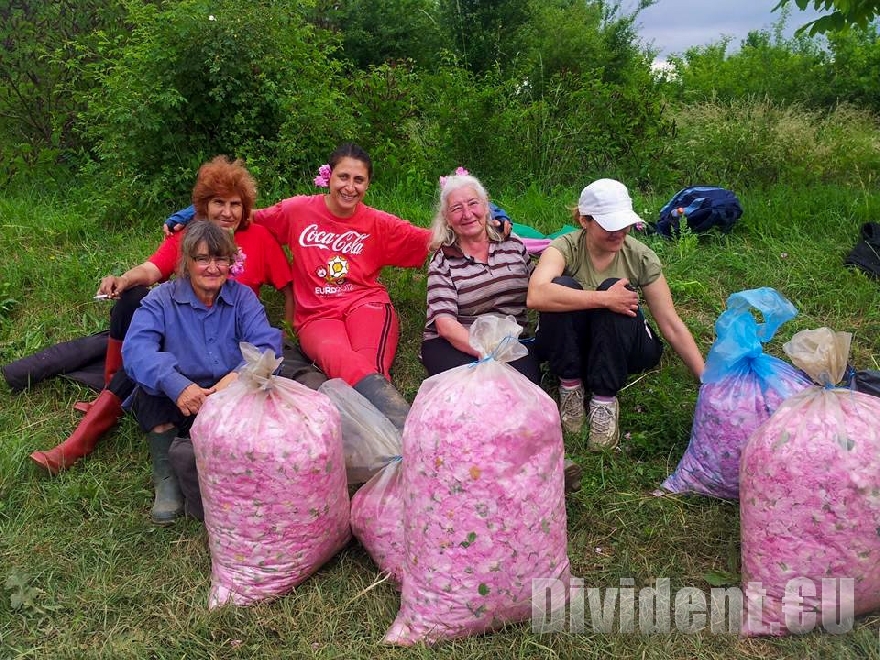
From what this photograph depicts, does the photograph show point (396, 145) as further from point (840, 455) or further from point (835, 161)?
point (840, 455)

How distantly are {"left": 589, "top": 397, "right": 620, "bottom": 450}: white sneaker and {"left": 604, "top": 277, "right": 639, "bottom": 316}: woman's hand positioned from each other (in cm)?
39

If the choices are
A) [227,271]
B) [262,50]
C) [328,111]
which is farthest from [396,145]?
[227,271]

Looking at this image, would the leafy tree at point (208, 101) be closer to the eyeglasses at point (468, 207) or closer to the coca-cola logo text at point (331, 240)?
the coca-cola logo text at point (331, 240)

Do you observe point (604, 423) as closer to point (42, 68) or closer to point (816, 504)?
point (816, 504)

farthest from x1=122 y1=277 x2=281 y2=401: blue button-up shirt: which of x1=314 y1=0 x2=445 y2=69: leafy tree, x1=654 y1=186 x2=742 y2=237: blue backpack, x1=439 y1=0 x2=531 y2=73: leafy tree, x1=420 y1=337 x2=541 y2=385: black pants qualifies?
x1=314 y1=0 x2=445 y2=69: leafy tree

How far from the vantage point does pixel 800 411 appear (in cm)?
190

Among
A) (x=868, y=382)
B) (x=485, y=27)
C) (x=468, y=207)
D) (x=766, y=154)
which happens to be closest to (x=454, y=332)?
(x=468, y=207)

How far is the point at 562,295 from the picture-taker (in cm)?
275

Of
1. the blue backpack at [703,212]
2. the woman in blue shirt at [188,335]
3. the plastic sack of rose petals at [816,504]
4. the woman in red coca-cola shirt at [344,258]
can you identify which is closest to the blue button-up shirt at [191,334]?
the woman in blue shirt at [188,335]

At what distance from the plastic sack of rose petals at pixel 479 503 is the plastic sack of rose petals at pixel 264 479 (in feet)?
1.05

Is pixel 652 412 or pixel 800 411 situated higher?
pixel 800 411

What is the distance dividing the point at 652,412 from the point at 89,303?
3.04 metres

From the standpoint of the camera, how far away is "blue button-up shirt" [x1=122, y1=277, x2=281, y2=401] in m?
2.57

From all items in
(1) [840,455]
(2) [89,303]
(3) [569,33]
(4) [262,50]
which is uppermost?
(3) [569,33]
